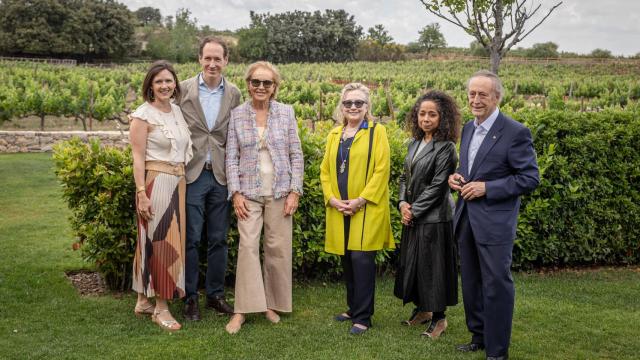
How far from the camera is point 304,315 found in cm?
536

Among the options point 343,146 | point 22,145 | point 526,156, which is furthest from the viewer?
point 22,145

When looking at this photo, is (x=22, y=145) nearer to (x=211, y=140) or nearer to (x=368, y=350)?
(x=211, y=140)

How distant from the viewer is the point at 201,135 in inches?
194

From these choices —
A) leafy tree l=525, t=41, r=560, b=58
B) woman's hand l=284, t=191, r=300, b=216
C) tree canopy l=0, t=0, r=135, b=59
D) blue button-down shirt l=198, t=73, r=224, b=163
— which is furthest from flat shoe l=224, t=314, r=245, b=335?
leafy tree l=525, t=41, r=560, b=58

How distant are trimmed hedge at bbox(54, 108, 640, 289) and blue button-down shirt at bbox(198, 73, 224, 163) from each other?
3.21ft

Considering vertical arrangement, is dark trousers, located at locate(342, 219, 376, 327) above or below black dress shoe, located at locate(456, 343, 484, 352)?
above

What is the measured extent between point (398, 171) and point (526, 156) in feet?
8.26

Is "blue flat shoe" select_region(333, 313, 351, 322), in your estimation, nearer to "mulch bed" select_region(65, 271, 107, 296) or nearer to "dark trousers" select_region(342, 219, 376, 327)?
"dark trousers" select_region(342, 219, 376, 327)

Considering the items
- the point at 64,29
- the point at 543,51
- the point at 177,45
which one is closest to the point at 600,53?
the point at 543,51

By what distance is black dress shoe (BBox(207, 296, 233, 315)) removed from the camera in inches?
206

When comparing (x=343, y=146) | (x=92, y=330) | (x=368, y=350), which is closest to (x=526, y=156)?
(x=343, y=146)

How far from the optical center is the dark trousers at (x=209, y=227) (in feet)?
16.2

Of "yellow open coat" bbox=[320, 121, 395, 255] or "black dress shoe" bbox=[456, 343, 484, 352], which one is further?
"yellow open coat" bbox=[320, 121, 395, 255]

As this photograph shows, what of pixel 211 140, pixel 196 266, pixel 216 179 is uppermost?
pixel 211 140
